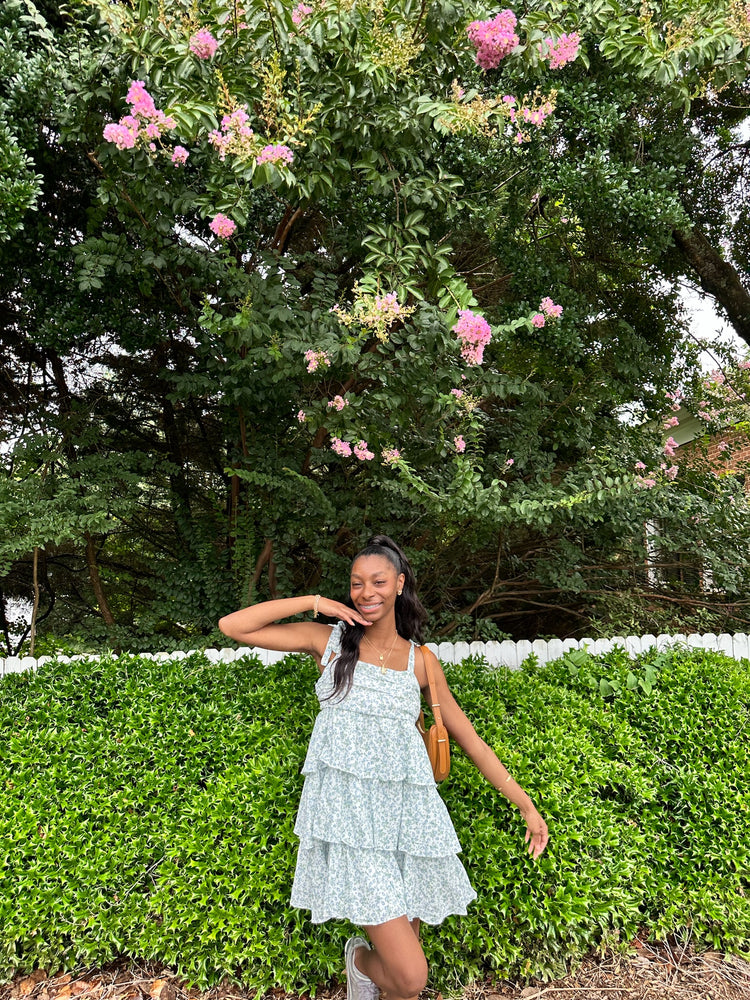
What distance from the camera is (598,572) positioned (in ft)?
14.5

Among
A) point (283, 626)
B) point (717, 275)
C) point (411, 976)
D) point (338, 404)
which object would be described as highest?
point (717, 275)

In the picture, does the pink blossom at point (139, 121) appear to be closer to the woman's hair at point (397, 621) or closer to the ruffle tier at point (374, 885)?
the woman's hair at point (397, 621)

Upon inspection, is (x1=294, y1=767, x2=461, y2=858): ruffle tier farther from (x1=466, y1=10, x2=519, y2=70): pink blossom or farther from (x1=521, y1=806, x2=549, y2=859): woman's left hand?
(x1=466, y1=10, x2=519, y2=70): pink blossom

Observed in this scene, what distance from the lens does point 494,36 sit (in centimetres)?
188

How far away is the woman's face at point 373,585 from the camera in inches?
74.6

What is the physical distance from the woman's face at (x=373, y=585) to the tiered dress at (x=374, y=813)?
6.8 inches

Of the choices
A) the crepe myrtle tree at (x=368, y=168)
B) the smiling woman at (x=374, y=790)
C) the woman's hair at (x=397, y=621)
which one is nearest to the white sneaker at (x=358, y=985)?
the smiling woman at (x=374, y=790)

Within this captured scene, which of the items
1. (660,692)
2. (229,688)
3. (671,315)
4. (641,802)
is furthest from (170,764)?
(671,315)

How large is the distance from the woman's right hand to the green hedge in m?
0.83

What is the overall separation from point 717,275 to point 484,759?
414 centimetres

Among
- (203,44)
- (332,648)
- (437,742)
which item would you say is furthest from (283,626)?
(203,44)

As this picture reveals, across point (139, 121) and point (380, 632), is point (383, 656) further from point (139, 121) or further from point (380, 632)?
point (139, 121)

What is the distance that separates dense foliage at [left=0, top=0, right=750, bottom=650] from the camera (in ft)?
6.41

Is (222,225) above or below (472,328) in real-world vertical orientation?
above
